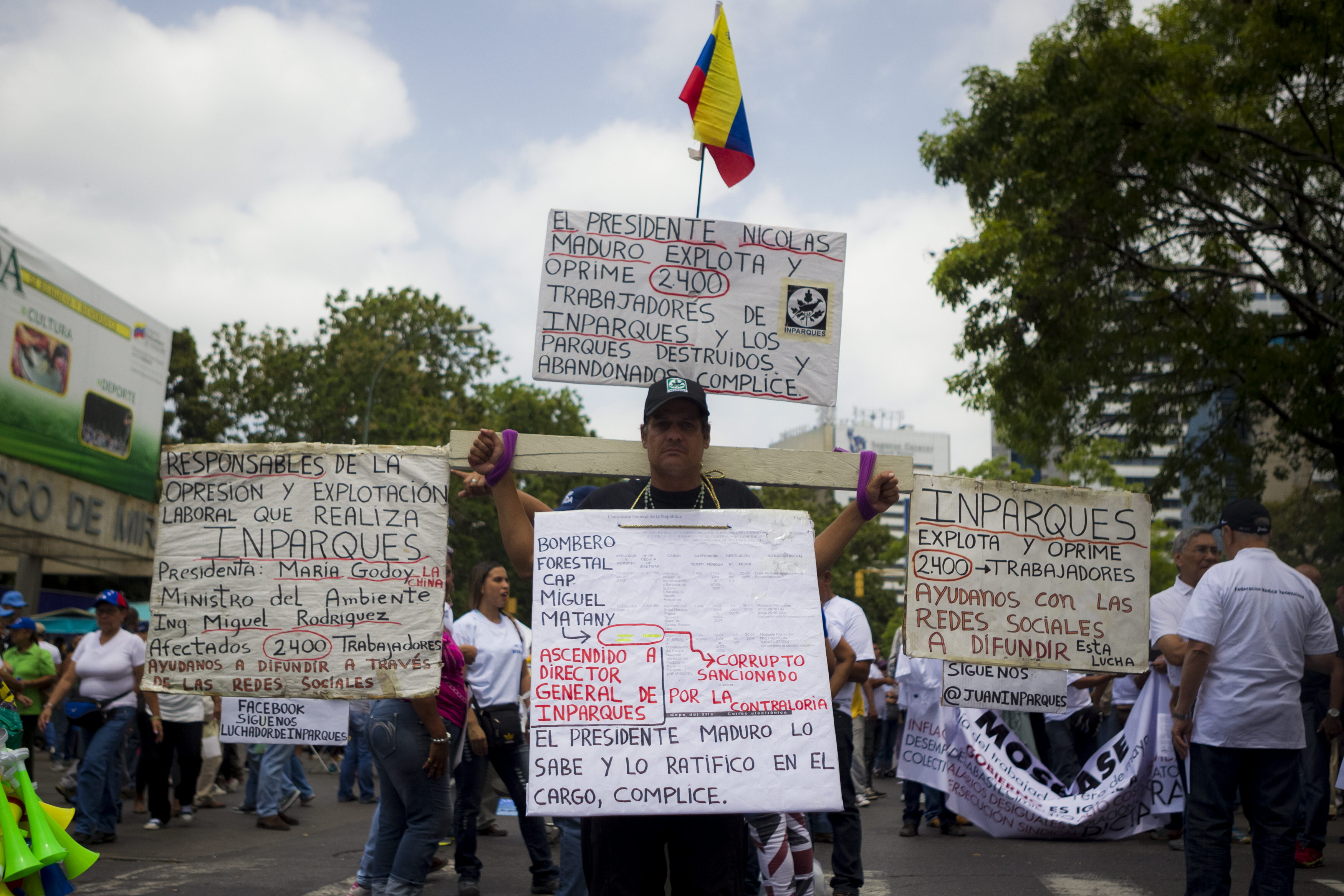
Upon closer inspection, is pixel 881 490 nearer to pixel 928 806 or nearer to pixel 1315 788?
pixel 1315 788

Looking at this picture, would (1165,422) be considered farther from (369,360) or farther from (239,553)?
(369,360)

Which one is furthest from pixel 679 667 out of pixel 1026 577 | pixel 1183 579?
pixel 1183 579

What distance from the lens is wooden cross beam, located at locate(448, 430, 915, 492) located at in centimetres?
421

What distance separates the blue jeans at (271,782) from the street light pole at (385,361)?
15.0 metres

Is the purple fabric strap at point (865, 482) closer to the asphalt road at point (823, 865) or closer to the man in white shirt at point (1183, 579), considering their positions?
the asphalt road at point (823, 865)

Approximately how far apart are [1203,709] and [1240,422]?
12.1 meters

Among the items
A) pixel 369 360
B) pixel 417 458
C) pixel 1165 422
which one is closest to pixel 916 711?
pixel 417 458

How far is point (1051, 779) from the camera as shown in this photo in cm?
923

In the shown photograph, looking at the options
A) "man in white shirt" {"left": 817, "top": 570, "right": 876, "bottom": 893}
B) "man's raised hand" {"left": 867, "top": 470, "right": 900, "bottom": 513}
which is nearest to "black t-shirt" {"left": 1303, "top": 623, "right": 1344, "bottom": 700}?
"man in white shirt" {"left": 817, "top": 570, "right": 876, "bottom": 893}

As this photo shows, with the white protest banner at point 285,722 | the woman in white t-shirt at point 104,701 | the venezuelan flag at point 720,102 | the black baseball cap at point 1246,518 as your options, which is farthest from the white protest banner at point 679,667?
the woman in white t-shirt at point 104,701

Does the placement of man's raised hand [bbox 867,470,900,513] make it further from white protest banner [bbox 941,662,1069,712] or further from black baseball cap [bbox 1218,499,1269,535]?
black baseball cap [bbox 1218,499,1269,535]

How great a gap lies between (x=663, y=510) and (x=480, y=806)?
15.0 feet

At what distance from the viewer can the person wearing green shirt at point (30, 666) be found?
12.2 metres

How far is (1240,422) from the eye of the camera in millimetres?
16281
